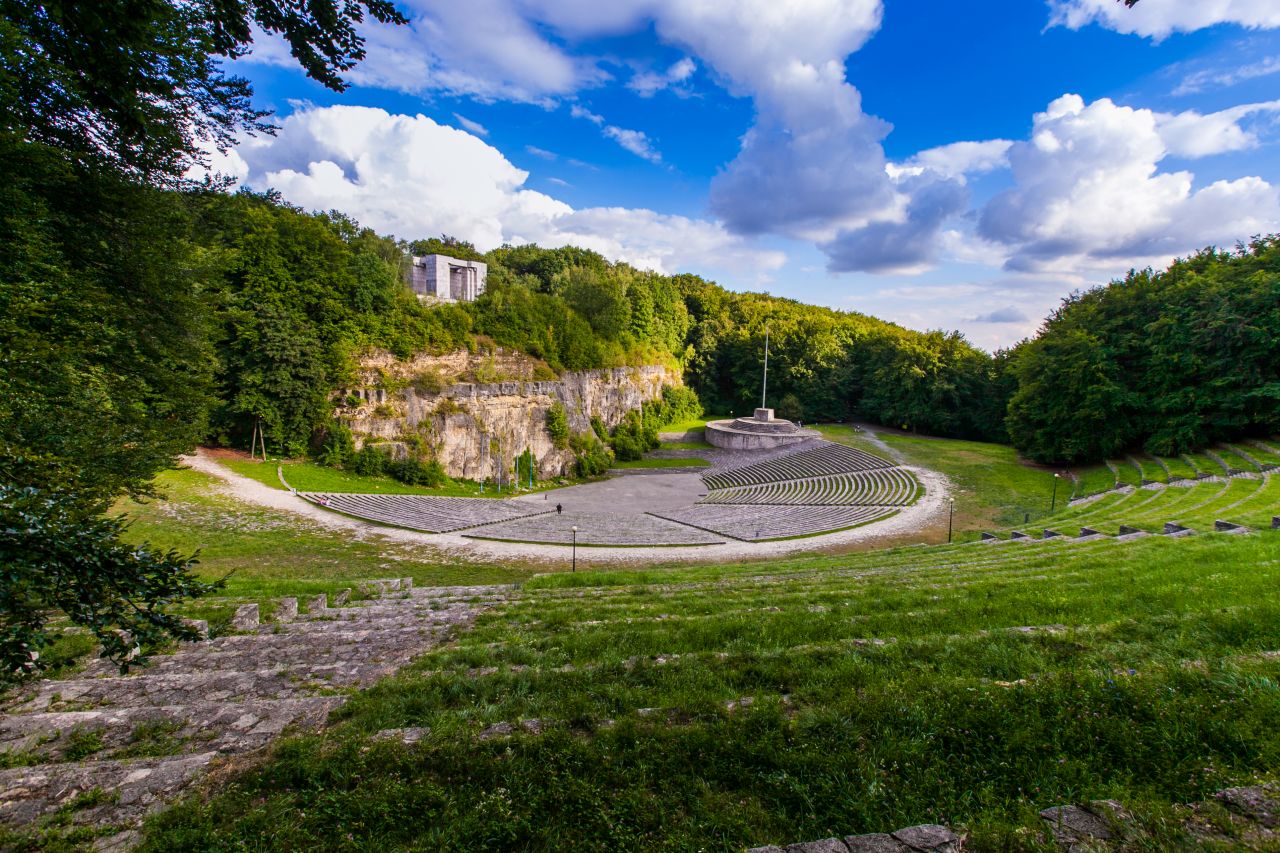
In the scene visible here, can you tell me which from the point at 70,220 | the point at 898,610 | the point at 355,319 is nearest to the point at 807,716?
the point at 898,610

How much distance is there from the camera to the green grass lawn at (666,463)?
46094mm

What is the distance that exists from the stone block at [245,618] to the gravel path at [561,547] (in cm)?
1049

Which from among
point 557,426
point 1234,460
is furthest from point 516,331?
point 1234,460

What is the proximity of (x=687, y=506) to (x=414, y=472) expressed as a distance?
55.0 feet

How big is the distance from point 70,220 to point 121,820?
10.9 metres

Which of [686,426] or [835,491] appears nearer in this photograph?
[835,491]

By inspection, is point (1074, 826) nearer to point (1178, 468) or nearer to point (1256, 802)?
point (1256, 802)

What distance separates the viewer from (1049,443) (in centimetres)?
3334

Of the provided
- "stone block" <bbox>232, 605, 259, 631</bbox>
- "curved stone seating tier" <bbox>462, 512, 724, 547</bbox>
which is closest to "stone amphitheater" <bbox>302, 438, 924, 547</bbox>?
"curved stone seating tier" <bbox>462, 512, 724, 547</bbox>

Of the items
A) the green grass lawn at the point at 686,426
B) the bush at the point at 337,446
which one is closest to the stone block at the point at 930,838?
the bush at the point at 337,446

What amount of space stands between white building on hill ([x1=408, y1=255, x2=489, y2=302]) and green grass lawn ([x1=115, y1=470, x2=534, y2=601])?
2433cm

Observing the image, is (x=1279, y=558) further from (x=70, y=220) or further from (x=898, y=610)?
(x=70, y=220)

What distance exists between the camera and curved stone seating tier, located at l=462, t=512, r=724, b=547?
70.6 feet

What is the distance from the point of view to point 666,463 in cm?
4697
